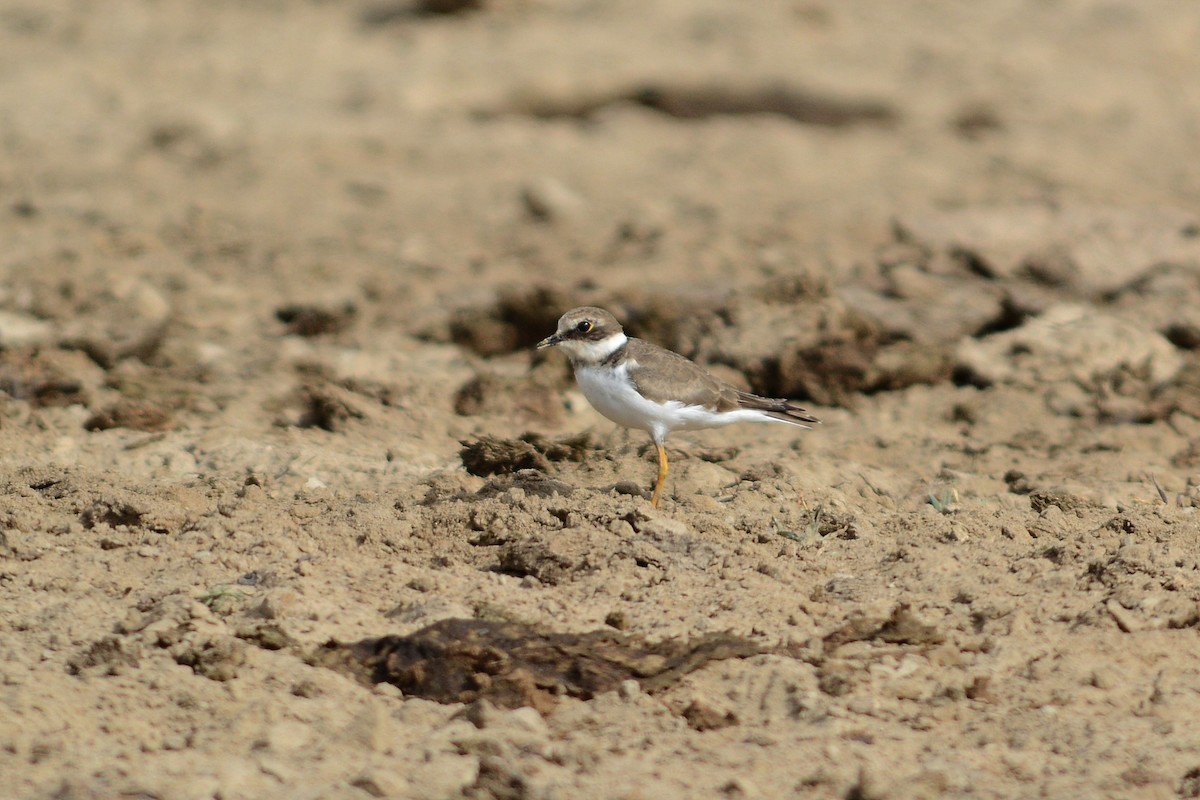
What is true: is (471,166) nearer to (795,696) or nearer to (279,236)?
(279,236)

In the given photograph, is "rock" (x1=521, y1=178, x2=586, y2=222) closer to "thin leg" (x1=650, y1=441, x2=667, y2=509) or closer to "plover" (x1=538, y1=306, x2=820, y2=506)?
"plover" (x1=538, y1=306, x2=820, y2=506)

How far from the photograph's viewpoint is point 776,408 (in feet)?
23.5

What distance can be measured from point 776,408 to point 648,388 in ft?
2.94

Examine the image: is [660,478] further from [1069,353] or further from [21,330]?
[21,330]

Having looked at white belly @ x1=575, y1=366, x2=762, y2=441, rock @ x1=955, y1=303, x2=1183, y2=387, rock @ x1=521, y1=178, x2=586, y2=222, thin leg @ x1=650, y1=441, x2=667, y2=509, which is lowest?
rock @ x1=955, y1=303, x2=1183, y2=387

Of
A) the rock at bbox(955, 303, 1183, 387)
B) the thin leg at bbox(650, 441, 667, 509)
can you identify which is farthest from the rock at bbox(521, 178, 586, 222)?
the thin leg at bbox(650, 441, 667, 509)

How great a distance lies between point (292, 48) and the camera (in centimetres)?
1432

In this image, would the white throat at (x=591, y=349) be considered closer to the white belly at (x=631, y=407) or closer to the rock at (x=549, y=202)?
the white belly at (x=631, y=407)

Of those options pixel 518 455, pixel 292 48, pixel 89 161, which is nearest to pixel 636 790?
pixel 518 455

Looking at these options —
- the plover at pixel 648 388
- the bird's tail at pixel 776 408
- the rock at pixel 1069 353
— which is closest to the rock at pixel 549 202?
the rock at pixel 1069 353

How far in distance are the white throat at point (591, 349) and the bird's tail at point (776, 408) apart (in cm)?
72

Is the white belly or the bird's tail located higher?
the white belly

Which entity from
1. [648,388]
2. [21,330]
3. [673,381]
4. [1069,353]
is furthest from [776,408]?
[21,330]

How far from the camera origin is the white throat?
22.7 ft
